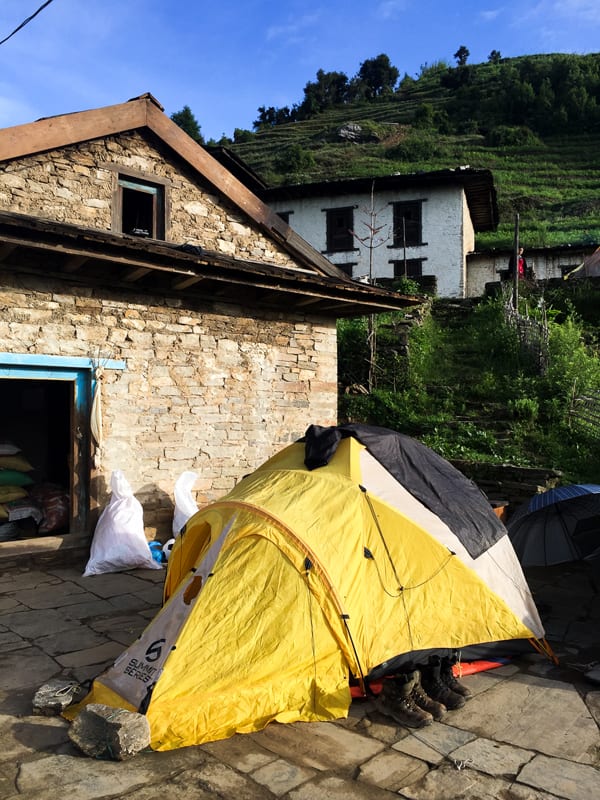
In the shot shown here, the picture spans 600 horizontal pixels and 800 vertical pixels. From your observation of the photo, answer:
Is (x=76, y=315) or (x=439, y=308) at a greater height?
(x=439, y=308)

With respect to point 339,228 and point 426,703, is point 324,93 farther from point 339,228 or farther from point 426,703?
point 426,703

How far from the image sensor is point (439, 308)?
18.7 meters

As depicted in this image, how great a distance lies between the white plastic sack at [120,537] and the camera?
679cm

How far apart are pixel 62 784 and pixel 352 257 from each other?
867 inches

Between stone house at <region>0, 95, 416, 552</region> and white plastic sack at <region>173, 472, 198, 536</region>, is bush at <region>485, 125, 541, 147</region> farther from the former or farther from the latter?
white plastic sack at <region>173, 472, 198, 536</region>

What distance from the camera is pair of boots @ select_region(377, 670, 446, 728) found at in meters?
3.47

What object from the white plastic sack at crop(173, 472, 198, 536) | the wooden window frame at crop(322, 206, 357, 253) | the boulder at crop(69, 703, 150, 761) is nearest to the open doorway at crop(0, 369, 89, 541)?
the white plastic sack at crop(173, 472, 198, 536)

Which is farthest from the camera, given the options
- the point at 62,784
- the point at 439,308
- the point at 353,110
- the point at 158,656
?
the point at 353,110

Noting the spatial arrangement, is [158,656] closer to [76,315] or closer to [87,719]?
[87,719]

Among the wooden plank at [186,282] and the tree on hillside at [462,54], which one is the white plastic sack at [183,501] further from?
the tree on hillside at [462,54]

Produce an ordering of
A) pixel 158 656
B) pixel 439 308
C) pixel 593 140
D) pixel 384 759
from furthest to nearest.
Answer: pixel 593 140, pixel 439 308, pixel 158 656, pixel 384 759

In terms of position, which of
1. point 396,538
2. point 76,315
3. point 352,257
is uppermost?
point 352,257

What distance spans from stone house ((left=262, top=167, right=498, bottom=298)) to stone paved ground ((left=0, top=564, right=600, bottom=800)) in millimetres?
18548

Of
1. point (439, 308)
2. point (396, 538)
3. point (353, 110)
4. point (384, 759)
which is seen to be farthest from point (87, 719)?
point (353, 110)
